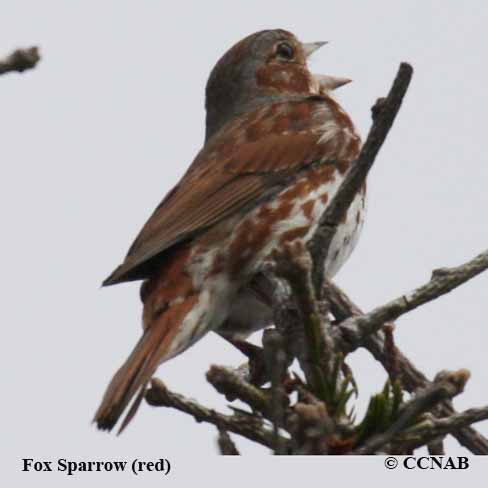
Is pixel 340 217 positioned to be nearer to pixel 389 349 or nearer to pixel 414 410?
pixel 389 349

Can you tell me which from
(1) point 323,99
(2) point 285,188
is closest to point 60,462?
(2) point 285,188

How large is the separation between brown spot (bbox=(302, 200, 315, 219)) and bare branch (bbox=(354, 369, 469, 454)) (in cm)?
218

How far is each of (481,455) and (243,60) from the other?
380 cm

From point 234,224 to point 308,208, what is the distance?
1.26ft

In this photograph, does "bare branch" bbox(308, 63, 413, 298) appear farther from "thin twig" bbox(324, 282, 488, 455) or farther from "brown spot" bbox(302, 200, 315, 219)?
"brown spot" bbox(302, 200, 315, 219)

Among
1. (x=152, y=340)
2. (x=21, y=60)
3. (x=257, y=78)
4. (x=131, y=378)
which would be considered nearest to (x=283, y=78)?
(x=257, y=78)

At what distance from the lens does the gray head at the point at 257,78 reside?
6426 millimetres

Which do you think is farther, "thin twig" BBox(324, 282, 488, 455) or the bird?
the bird

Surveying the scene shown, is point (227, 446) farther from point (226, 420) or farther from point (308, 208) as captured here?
point (308, 208)

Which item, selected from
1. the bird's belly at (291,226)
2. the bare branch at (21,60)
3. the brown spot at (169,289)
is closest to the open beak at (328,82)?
the bird's belly at (291,226)

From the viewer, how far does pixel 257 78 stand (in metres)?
6.49

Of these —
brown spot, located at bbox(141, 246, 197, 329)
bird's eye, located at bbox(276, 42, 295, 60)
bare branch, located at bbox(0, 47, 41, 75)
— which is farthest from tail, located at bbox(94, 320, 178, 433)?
bird's eye, located at bbox(276, 42, 295, 60)

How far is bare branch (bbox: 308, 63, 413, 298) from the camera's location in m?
2.83

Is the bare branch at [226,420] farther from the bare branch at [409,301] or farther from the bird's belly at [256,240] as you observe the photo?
the bird's belly at [256,240]
